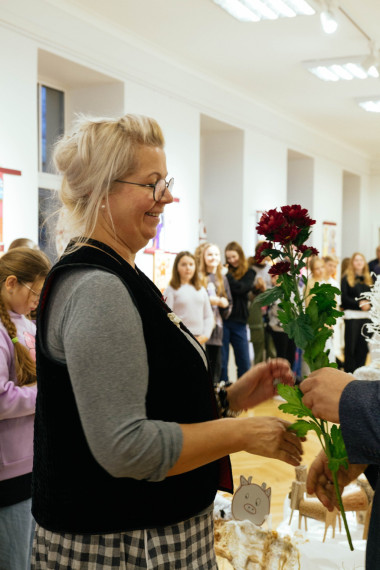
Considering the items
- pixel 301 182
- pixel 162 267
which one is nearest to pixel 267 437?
pixel 162 267

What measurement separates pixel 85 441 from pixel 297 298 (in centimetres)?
54

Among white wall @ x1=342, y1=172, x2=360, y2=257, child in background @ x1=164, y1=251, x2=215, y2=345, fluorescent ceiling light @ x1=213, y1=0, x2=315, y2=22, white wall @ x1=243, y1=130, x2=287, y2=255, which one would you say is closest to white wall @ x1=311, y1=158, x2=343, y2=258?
white wall @ x1=342, y1=172, x2=360, y2=257

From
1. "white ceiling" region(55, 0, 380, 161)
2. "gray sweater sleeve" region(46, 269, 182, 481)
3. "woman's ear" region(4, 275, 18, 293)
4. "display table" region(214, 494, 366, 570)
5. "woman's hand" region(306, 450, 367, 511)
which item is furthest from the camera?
"white ceiling" region(55, 0, 380, 161)

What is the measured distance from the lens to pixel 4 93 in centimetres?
568

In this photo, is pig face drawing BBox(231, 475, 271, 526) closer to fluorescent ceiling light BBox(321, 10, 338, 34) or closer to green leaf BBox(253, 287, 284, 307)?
green leaf BBox(253, 287, 284, 307)

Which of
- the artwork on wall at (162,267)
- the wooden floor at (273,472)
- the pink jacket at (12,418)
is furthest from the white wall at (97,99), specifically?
the pink jacket at (12,418)

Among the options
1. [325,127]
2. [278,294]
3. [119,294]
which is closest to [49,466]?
[119,294]

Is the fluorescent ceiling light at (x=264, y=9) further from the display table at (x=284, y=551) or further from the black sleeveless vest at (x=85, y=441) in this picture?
the black sleeveless vest at (x=85, y=441)

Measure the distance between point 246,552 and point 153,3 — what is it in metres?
5.67

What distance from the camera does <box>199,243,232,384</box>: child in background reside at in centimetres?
739

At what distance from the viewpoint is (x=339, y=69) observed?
852 centimetres

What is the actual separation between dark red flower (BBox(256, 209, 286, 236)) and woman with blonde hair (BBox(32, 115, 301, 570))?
0.75 feet

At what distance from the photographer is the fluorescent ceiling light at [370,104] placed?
32.6 ft

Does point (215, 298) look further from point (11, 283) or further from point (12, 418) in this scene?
point (12, 418)
